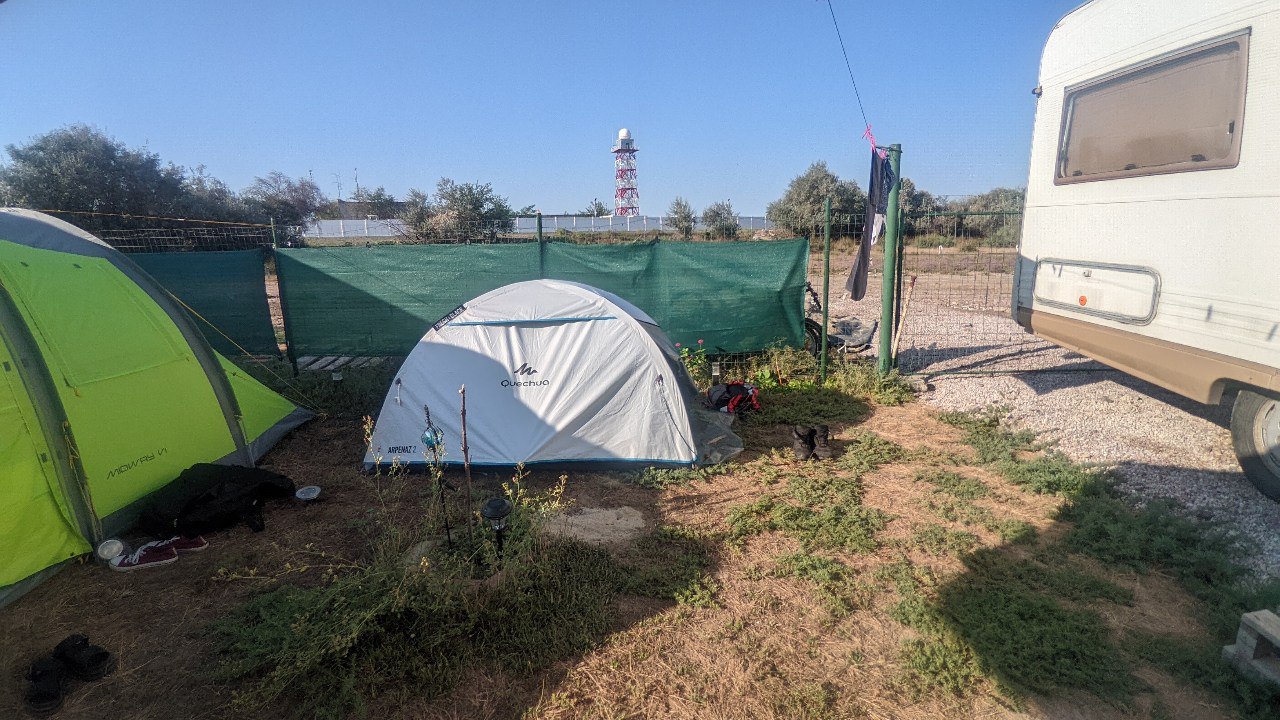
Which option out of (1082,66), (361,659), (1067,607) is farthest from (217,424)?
(1082,66)

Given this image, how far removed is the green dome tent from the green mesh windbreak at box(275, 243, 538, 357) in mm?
2282

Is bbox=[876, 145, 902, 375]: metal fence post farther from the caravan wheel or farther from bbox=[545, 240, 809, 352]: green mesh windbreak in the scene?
the caravan wheel

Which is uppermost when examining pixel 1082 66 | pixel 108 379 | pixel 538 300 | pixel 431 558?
pixel 1082 66

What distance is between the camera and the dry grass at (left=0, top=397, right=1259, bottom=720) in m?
2.54

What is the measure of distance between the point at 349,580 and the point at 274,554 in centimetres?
125

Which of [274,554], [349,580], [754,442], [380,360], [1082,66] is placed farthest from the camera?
[380,360]

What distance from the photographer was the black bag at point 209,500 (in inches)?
155

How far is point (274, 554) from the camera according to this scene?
3793mm

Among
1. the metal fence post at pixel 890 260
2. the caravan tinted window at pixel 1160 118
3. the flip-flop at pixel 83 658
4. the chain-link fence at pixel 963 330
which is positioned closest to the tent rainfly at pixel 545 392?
the flip-flop at pixel 83 658

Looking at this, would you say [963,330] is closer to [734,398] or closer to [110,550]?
[734,398]

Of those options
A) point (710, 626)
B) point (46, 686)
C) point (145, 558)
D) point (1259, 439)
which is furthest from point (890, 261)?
point (46, 686)

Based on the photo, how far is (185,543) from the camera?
3.85 metres

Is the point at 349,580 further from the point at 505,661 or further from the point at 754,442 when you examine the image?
the point at 754,442

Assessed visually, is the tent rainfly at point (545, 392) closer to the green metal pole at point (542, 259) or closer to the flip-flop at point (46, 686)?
the flip-flop at point (46, 686)
